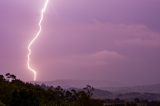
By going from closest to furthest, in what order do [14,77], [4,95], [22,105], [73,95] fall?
[22,105] < [4,95] < [14,77] < [73,95]

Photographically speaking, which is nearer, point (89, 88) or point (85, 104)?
point (85, 104)

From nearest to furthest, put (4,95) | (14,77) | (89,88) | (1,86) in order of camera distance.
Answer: (4,95)
(1,86)
(14,77)
(89,88)

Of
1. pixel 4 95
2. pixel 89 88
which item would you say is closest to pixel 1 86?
pixel 4 95

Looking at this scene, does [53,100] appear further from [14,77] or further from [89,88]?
[89,88]

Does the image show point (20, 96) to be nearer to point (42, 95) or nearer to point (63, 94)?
point (42, 95)

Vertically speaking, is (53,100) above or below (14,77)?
below

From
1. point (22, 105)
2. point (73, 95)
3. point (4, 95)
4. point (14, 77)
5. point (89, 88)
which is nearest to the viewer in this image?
point (22, 105)

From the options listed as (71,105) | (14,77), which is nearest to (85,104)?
(71,105)

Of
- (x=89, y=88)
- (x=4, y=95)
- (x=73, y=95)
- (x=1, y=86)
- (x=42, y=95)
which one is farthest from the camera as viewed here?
(x=89, y=88)

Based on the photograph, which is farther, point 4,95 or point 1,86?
point 1,86
